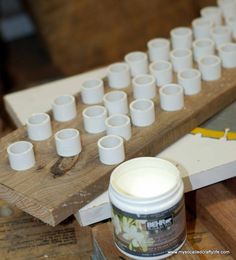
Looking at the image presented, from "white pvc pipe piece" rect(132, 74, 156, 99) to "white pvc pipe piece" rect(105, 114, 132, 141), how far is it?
0.07m

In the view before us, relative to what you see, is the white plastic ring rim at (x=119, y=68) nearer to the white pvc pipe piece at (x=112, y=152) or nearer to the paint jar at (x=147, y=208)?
the white pvc pipe piece at (x=112, y=152)

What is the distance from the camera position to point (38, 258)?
0.84 m

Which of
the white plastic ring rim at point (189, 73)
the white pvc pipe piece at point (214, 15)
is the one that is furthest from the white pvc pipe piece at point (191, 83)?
the white pvc pipe piece at point (214, 15)

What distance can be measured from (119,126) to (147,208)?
0.21m

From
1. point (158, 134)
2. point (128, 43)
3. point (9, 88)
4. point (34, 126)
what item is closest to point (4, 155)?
point (34, 126)

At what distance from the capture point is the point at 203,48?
1.04 metres

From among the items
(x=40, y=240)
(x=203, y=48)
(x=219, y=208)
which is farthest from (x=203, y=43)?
(x=40, y=240)

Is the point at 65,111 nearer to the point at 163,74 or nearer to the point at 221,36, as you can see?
the point at 163,74

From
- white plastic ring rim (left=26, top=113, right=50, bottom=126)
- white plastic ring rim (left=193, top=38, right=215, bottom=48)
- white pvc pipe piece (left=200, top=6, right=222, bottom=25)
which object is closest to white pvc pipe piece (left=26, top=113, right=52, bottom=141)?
white plastic ring rim (left=26, top=113, right=50, bottom=126)

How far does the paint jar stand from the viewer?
2.25ft

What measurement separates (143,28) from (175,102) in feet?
2.88

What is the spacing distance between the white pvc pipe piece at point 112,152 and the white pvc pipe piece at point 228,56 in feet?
0.90

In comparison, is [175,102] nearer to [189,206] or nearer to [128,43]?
[189,206]

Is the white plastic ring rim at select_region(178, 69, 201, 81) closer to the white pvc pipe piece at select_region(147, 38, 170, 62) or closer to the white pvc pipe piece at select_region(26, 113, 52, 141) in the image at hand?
the white pvc pipe piece at select_region(147, 38, 170, 62)
